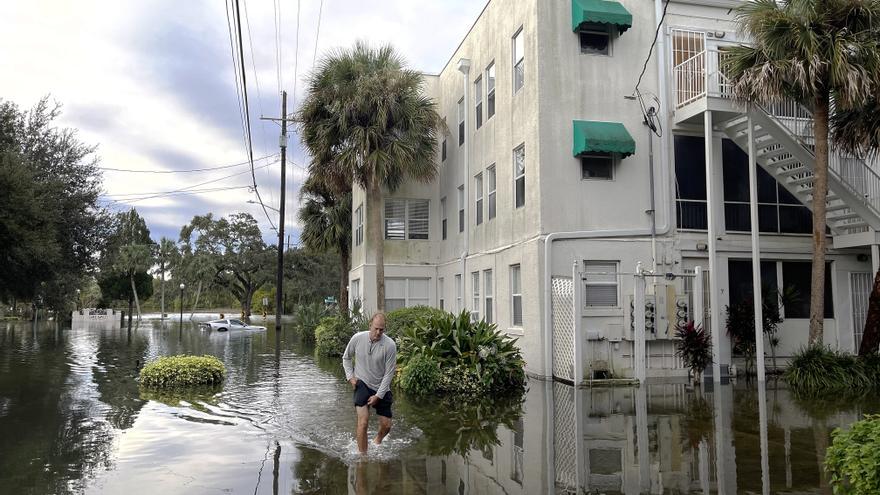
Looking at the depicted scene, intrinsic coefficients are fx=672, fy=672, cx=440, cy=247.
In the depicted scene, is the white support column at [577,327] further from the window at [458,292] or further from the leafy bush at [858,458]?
the leafy bush at [858,458]

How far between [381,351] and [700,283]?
922 centimetres

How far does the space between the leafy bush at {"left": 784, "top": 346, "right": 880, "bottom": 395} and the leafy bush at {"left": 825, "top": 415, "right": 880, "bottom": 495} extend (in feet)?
26.8

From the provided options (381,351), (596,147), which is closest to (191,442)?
(381,351)

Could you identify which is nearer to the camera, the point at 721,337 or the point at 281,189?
the point at 721,337

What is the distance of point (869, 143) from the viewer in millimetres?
13320

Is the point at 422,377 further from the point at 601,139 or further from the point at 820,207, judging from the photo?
the point at 820,207

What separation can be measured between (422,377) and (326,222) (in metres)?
21.5

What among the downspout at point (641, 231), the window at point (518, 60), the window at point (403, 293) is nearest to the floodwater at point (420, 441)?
the downspout at point (641, 231)

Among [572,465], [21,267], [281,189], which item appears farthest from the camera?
[281,189]

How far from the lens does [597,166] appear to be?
15.1 meters

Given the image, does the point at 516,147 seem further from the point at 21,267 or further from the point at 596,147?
the point at 21,267

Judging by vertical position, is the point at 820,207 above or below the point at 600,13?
below

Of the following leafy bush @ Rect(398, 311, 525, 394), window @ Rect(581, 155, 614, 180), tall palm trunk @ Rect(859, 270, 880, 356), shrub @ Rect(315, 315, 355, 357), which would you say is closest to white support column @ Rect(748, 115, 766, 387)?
tall palm trunk @ Rect(859, 270, 880, 356)

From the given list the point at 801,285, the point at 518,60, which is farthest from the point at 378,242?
the point at 801,285
